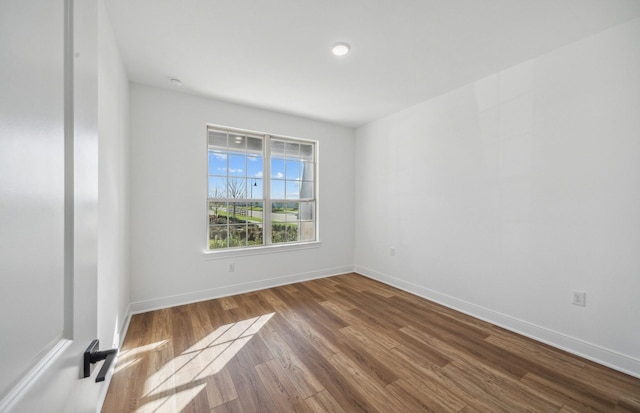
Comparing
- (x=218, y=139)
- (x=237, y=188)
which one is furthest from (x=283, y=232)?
(x=218, y=139)

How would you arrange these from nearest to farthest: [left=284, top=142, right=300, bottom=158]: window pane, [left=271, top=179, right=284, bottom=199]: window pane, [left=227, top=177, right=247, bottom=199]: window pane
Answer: [left=227, top=177, right=247, bottom=199]: window pane < [left=271, top=179, right=284, bottom=199]: window pane < [left=284, top=142, right=300, bottom=158]: window pane

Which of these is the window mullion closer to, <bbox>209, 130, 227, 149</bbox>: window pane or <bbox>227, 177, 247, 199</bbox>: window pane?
<bbox>227, 177, 247, 199</bbox>: window pane

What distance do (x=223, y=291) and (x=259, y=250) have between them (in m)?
0.70

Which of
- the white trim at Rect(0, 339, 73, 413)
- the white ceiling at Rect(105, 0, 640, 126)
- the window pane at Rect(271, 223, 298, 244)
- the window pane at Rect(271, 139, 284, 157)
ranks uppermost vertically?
the white ceiling at Rect(105, 0, 640, 126)

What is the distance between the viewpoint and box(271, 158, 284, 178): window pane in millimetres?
3967

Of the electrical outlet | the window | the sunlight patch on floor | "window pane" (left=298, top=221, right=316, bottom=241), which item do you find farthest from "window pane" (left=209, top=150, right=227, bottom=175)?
the electrical outlet

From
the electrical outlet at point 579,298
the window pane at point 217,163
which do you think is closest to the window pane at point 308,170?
the window pane at point 217,163

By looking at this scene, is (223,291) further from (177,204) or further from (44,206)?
(44,206)

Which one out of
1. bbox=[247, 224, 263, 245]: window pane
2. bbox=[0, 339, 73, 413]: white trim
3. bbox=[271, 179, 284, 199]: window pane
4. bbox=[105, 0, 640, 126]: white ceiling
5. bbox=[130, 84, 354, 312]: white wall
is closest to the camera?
bbox=[0, 339, 73, 413]: white trim

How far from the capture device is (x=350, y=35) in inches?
83.1

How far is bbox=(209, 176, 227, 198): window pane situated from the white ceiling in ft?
3.56

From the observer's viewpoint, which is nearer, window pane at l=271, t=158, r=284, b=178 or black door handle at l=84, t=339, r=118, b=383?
black door handle at l=84, t=339, r=118, b=383

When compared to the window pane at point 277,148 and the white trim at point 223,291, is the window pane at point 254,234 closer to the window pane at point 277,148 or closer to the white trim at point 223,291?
the white trim at point 223,291

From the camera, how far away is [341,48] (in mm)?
2254
